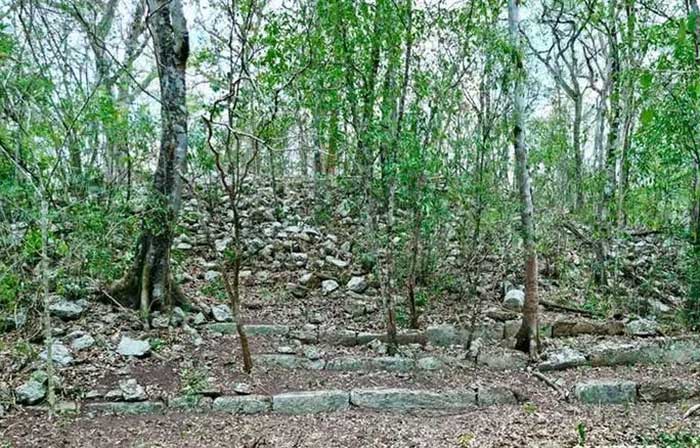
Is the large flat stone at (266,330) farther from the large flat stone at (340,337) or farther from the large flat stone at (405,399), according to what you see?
the large flat stone at (405,399)

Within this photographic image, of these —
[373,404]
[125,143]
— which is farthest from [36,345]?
[373,404]

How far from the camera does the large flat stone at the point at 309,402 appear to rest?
3605 millimetres

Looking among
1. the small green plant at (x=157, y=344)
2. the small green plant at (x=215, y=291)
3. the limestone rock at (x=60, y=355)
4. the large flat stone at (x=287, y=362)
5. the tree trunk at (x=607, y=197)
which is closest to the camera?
the limestone rock at (x=60, y=355)

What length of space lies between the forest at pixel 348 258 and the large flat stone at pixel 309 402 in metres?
0.02

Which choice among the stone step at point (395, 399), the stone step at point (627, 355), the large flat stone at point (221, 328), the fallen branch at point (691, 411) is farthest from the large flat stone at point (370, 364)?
the fallen branch at point (691, 411)

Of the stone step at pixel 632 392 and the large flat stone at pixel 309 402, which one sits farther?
the stone step at pixel 632 392

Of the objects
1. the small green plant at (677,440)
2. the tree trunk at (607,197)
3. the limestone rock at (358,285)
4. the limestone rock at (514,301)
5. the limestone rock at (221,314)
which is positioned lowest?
the small green plant at (677,440)

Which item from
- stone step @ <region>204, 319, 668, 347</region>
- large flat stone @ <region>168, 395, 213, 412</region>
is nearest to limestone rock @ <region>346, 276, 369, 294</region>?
stone step @ <region>204, 319, 668, 347</region>

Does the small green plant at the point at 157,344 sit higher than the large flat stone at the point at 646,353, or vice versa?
the small green plant at the point at 157,344

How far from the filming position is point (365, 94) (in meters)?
4.25

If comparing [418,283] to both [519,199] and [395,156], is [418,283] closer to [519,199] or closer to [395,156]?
[519,199]

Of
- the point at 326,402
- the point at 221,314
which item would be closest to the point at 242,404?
the point at 326,402

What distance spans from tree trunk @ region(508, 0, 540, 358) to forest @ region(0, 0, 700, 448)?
0.06 feet

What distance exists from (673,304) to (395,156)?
13.1 ft
